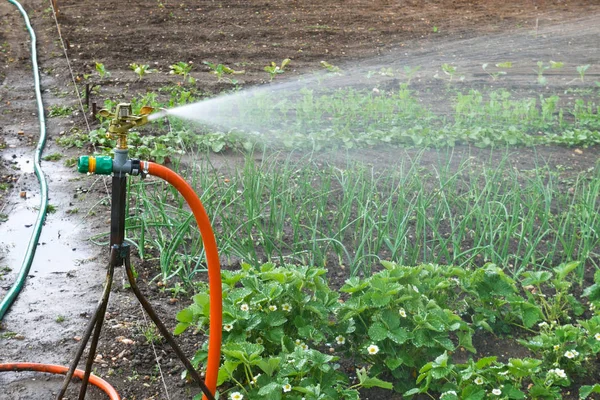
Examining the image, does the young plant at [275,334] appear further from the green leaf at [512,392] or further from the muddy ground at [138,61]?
the green leaf at [512,392]

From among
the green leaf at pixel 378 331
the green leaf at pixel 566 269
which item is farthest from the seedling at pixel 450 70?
the green leaf at pixel 378 331

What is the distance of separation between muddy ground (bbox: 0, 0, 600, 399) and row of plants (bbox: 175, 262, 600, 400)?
207mm

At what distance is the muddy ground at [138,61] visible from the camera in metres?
2.87

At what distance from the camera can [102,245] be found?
3.61 metres

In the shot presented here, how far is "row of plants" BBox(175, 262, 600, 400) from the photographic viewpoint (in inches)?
91.7

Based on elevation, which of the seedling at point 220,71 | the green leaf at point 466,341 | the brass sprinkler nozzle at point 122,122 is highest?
the brass sprinkler nozzle at point 122,122

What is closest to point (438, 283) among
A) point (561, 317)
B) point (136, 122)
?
point (561, 317)

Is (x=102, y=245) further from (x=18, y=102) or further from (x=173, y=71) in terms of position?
(x=173, y=71)

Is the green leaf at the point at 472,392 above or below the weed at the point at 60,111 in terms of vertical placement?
below

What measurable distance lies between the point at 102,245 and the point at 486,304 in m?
1.85

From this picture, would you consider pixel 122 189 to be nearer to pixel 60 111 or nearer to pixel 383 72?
pixel 60 111

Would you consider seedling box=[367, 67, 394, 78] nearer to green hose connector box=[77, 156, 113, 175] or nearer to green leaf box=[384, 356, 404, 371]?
green leaf box=[384, 356, 404, 371]

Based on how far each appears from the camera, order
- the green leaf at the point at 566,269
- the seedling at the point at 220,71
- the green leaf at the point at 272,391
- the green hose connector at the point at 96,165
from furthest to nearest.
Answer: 1. the seedling at the point at 220,71
2. the green leaf at the point at 566,269
3. the green leaf at the point at 272,391
4. the green hose connector at the point at 96,165

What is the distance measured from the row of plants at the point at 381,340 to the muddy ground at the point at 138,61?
0.68ft
